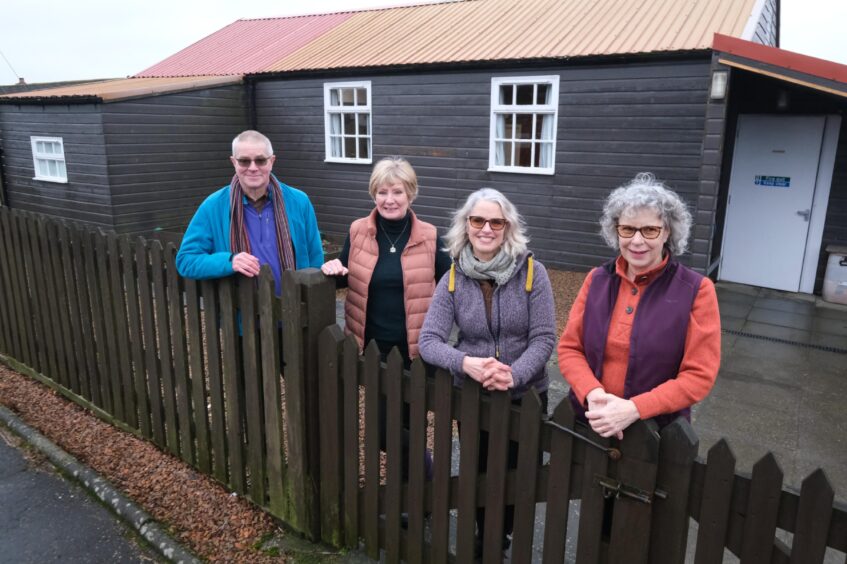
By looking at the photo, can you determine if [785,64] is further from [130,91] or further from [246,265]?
[130,91]

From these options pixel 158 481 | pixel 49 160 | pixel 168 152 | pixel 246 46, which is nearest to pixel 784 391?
pixel 158 481

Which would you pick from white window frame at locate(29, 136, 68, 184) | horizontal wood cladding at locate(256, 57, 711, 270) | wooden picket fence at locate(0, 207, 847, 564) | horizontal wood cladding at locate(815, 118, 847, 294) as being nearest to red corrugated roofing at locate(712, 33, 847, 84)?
horizontal wood cladding at locate(256, 57, 711, 270)

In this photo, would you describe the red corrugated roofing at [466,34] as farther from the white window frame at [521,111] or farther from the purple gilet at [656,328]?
the purple gilet at [656,328]

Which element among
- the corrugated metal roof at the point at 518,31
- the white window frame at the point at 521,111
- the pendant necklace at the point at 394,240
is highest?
the corrugated metal roof at the point at 518,31

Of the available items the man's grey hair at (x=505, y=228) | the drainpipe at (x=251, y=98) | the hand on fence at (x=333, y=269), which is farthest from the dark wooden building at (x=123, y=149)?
the man's grey hair at (x=505, y=228)

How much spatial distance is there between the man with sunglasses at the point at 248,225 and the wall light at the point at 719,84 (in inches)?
227

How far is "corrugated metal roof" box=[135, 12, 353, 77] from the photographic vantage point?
45.6 feet

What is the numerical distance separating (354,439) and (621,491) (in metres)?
1.25

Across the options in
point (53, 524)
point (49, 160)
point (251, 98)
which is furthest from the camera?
point (251, 98)

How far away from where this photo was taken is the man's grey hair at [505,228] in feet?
7.98

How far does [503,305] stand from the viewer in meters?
2.45

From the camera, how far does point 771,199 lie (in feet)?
29.2

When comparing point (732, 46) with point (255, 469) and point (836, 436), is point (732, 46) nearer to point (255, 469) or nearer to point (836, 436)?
point (836, 436)

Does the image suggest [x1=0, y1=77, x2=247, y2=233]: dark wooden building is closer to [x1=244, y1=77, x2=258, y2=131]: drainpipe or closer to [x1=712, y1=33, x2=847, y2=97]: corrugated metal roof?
[x1=244, y1=77, x2=258, y2=131]: drainpipe
